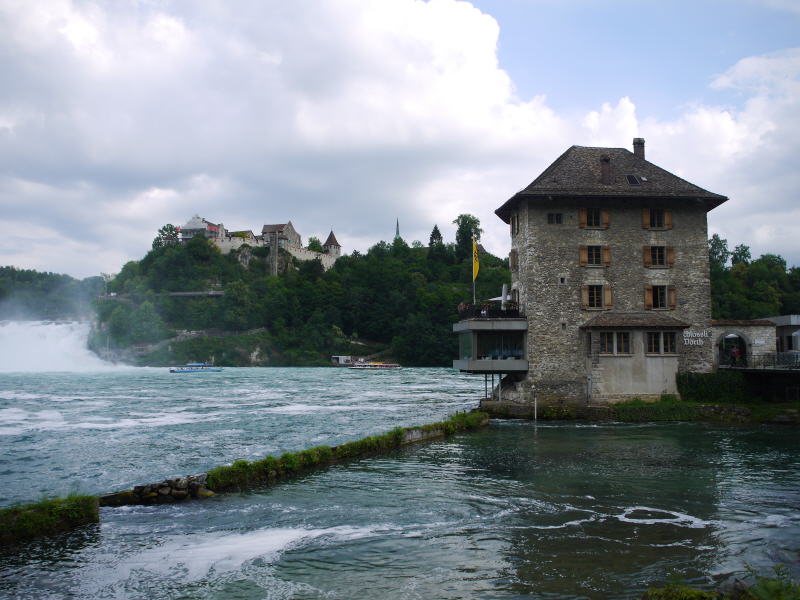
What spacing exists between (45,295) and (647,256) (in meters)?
160

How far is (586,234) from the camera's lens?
35.6 meters

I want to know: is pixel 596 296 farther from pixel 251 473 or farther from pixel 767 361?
pixel 251 473

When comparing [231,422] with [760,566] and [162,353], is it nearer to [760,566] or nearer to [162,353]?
[760,566]

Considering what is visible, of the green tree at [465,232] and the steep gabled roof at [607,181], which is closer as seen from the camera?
the steep gabled roof at [607,181]

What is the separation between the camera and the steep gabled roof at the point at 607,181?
3494 cm

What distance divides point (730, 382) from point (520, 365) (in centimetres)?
1074

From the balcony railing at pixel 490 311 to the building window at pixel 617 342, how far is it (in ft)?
14.2

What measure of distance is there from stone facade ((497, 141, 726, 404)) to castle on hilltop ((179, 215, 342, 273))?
135685 mm

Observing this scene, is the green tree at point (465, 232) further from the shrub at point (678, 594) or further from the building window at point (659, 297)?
the shrub at point (678, 594)

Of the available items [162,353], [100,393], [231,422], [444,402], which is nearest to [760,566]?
[231,422]

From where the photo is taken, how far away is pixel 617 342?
34156 millimetres

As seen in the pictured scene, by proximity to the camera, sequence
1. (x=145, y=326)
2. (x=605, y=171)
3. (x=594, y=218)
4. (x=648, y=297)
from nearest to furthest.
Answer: (x=648, y=297), (x=594, y=218), (x=605, y=171), (x=145, y=326)

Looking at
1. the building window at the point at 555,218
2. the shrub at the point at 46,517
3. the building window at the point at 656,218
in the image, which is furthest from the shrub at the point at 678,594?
the building window at the point at 656,218

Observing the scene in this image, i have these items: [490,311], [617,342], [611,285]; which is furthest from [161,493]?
[611,285]
